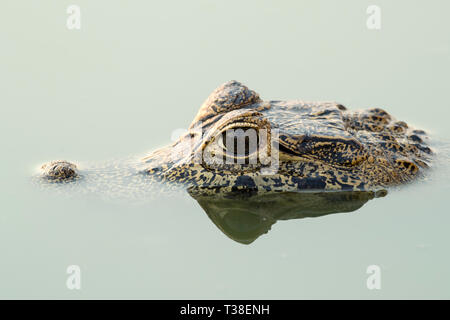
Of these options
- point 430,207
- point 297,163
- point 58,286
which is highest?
point 297,163

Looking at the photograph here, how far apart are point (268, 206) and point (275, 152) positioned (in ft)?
1.83

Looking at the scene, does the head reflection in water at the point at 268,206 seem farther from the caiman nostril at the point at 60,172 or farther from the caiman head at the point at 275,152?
the caiman nostril at the point at 60,172

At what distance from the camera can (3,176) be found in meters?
8.40

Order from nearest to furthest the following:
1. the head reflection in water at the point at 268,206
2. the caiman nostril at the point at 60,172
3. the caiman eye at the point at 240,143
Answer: the caiman eye at the point at 240,143
the head reflection in water at the point at 268,206
the caiman nostril at the point at 60,172

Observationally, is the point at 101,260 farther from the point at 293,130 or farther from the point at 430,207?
the point at 430,207

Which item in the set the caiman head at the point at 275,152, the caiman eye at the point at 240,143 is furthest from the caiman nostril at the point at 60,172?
the caiman eye at the point at 240,143

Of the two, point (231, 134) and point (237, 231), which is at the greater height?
point (231, 134)

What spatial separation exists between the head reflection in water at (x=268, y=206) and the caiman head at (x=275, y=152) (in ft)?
0.26

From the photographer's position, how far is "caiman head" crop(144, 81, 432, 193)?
7445 mm

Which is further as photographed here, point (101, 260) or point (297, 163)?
point (297, 163)

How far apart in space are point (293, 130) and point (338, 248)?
1312mm

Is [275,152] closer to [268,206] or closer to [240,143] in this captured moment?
[240,143]

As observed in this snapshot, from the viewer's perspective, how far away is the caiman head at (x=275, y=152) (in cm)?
745

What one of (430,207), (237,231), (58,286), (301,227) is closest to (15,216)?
(58,286)
